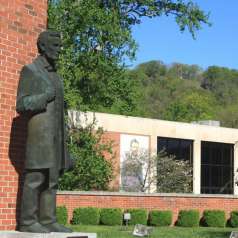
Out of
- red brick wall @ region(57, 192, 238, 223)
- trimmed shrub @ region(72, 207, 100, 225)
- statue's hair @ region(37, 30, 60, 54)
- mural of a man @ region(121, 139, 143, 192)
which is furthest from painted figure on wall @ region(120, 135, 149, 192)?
statue's hair @ region(37, 30, 60, 54)

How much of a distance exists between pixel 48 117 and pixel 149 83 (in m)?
105

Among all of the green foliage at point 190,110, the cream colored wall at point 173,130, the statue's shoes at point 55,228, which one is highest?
the green foliage at point 190,110

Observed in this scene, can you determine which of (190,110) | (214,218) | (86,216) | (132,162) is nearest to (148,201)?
(214,218)

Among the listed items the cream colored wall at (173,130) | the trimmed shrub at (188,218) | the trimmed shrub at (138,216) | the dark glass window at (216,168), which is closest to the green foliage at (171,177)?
the cream colored wall at (173,130)

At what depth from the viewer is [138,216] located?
27609 millimetres

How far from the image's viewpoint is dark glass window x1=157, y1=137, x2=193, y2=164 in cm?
5191

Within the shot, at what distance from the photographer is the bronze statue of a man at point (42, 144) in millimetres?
7625

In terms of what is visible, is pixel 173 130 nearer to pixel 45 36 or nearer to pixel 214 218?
pixel 214 218

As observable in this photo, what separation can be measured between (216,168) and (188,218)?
28371mm

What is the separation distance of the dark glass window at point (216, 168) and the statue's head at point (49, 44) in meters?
47.8

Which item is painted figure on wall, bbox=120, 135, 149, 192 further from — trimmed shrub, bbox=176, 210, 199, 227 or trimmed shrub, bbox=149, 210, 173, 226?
trimmed shrub, bbox=149, 210, 173, 226

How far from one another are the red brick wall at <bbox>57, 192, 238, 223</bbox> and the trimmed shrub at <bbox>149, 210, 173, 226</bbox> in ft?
2.13

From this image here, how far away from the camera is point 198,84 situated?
131 metres

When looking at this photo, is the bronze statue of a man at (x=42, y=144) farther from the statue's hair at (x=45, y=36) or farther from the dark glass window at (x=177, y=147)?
the dark glass window at (x=177, y=147)
